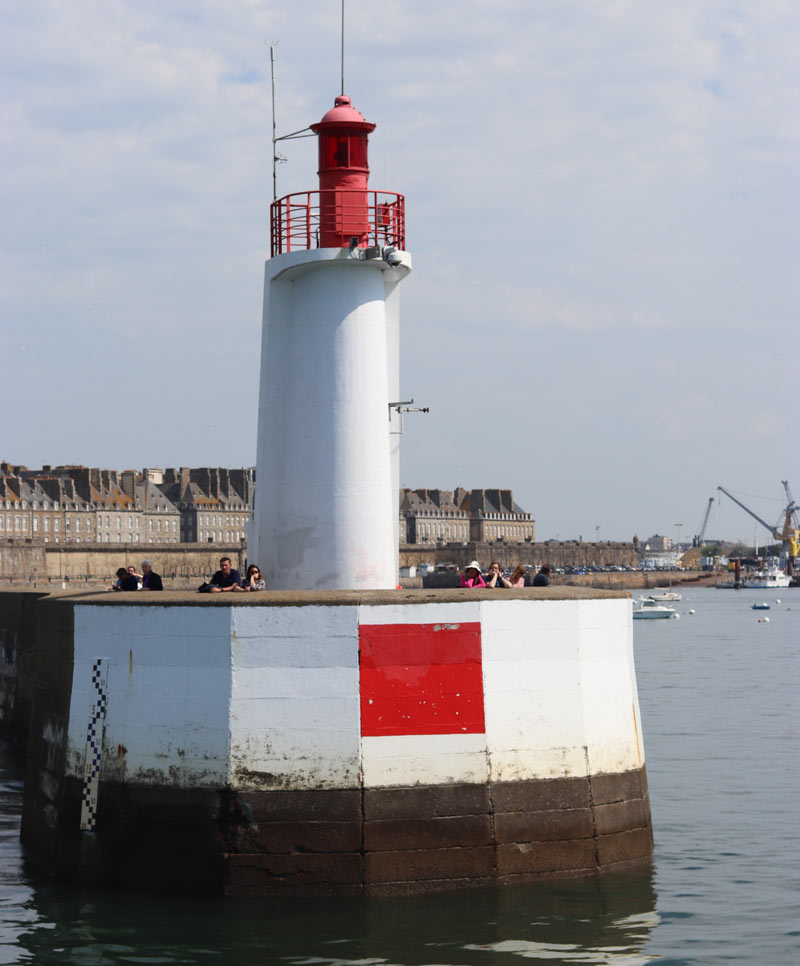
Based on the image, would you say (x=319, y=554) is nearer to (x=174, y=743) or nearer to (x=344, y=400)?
(x=344, y=400)

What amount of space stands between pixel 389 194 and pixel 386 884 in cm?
775

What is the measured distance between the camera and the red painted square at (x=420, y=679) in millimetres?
12711

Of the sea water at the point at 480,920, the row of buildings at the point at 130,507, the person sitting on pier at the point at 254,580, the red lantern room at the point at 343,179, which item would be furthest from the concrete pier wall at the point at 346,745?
the row of buildings at the point at 130,507

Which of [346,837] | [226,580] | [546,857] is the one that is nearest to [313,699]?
[346,837]

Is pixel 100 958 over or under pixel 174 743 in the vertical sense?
under

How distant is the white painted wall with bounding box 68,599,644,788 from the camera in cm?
1256

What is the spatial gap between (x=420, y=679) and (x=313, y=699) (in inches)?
38.7

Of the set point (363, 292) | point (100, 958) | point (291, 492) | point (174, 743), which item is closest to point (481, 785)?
point (174, 743)

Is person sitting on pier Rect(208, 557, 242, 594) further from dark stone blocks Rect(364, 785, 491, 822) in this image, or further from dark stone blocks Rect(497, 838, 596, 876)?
dark stone blocks Rect(497, 838, 596, 876)

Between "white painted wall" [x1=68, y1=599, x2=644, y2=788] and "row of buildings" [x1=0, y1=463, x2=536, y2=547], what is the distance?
12512 cm

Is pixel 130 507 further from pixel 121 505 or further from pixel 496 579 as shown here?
pixel 496 579

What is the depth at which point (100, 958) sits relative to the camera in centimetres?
1195

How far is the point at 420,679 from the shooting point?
1281 cm

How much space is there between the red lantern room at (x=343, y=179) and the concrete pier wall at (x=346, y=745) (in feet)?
16.2
